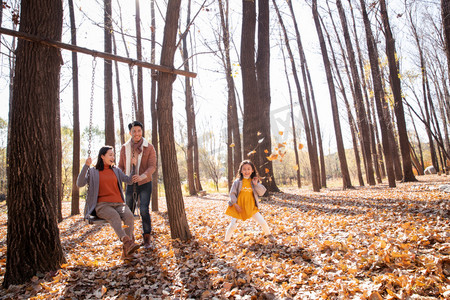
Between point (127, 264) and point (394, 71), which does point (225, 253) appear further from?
point (394, 71)

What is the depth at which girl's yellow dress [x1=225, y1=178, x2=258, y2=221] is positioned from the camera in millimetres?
4656

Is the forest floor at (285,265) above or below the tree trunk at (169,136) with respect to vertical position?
below

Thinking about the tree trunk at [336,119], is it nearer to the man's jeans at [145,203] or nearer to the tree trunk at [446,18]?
the tree trunk at [446,18]

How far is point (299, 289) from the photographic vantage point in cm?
286

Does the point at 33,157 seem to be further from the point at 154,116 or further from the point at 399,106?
the point at 399,106

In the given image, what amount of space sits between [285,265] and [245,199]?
1.50m

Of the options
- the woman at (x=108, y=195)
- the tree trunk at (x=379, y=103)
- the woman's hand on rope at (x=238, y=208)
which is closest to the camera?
the woman at (x=108, y=195)

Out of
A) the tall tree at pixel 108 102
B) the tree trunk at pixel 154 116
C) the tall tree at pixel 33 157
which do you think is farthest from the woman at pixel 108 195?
the tall tree at pixel 108 102

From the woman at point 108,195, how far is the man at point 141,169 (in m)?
0.28

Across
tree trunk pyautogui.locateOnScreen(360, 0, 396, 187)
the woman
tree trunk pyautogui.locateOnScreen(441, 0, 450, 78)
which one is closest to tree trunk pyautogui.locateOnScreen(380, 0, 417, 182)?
tree trunk pyautogui.locateOnScreen(360, 0, 396, 187)

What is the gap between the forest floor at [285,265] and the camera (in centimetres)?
269

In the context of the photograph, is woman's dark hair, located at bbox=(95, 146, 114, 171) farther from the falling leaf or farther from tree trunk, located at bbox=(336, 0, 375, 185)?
tree trunk, located at bbox=(336, 0, 375, 185)

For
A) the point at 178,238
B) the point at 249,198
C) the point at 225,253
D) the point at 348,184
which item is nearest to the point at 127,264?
the point at 178,238

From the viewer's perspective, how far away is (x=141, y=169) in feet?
15.9
